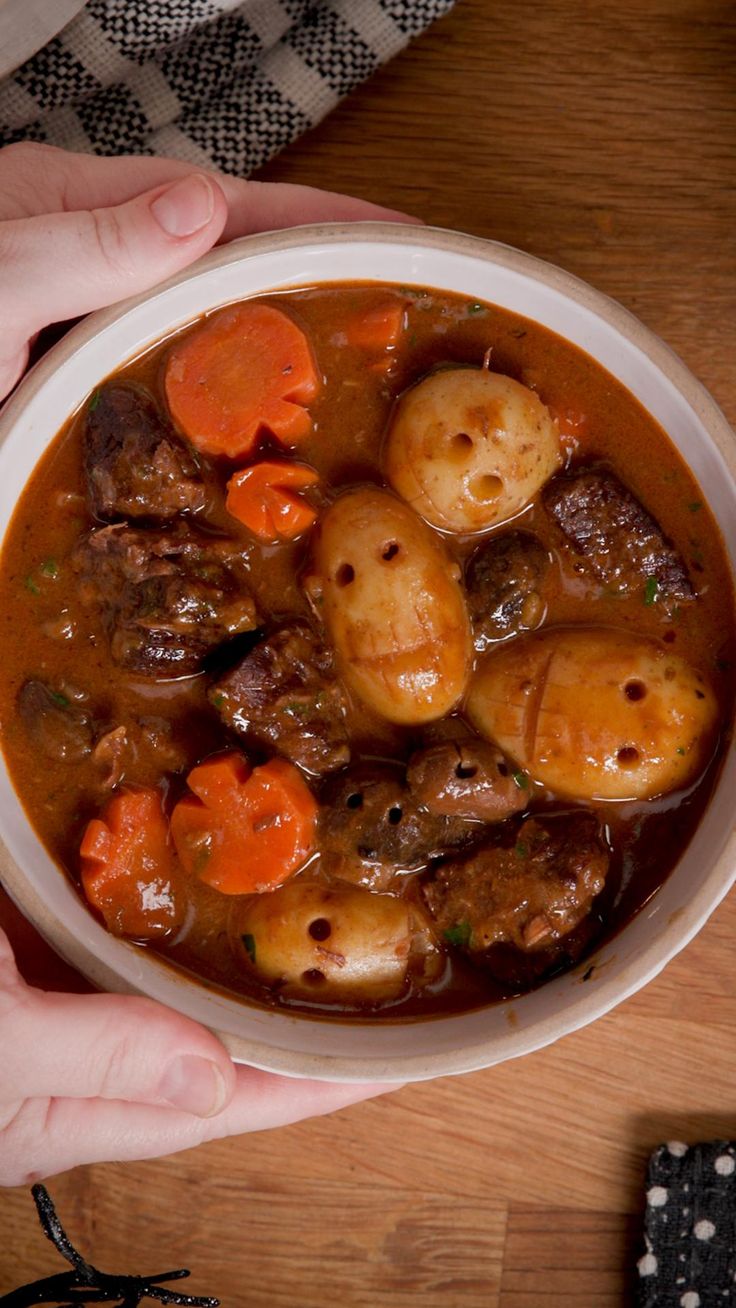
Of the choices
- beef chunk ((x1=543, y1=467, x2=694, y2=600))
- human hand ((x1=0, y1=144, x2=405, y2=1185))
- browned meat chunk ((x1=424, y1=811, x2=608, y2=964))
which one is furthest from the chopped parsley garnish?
beef chunk ((x1=543, y1=467, x2=694, y2=600))

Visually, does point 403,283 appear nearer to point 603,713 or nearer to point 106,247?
point 106,247

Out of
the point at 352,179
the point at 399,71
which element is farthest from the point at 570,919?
the point at 399,71

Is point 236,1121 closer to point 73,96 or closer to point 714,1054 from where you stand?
point 714,1054

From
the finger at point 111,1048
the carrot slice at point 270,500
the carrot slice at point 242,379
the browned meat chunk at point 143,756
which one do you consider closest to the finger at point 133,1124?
the finger at point 111,1048

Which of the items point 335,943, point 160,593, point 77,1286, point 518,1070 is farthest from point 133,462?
point 77,1286

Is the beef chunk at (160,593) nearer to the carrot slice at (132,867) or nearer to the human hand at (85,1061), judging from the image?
the carrot slice at (132,867)

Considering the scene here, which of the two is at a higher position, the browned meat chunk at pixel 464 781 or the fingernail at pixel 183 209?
the fingernail at pixel 183 209
